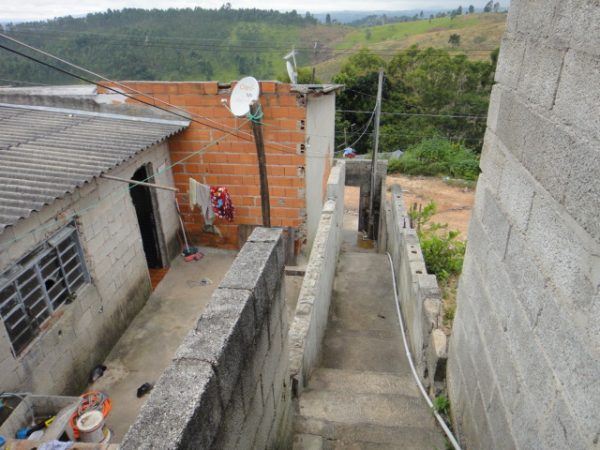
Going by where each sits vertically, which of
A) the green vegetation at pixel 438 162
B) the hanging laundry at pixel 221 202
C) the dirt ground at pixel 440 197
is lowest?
the dirt ground at pixel 440 197

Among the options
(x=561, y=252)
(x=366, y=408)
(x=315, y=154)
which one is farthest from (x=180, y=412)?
(x=315, y=154)

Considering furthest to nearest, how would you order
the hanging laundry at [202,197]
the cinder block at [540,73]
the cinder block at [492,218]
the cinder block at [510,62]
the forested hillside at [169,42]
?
1. the forested hillside at [169,42]
2. the hanging laundry at [202,197]
3. the cinder block at [492,218]
4. the cinder block at [510,62]
5. the cinder block at [540,73]

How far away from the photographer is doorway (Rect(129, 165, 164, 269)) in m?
8.34

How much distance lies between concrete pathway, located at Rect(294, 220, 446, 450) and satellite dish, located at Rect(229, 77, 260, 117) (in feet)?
13.2

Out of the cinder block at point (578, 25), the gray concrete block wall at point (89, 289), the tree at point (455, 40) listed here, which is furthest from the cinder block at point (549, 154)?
the tree at point (455, 40)

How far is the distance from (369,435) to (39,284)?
4430mm

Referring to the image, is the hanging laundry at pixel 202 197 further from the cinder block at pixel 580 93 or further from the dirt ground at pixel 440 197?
the dirt ground at pixel 440 197

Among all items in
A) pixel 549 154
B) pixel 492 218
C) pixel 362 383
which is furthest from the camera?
pixel 362 383

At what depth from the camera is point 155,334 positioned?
280 inches

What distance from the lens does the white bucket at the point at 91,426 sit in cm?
436

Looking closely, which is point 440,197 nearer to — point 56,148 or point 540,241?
point 56,148

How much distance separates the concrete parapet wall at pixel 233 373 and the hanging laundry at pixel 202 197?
223 inches

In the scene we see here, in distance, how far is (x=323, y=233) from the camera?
6.87 m

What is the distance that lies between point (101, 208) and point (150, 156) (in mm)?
1848
